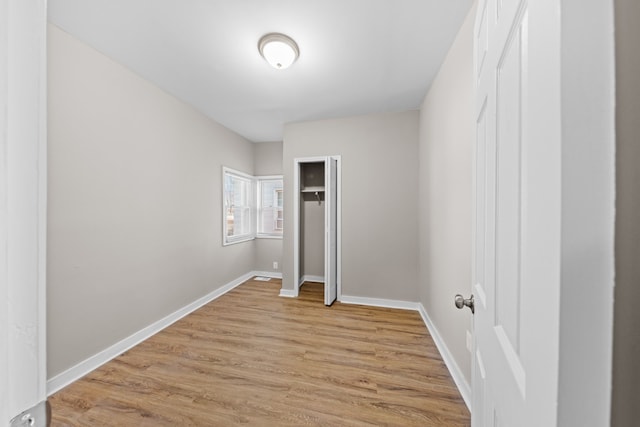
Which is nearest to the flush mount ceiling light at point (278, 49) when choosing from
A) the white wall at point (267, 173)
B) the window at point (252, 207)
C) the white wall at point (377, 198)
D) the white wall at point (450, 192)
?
the white wall at point (450, 192)

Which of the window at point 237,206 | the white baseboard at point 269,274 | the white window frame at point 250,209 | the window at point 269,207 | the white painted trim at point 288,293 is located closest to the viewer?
the white painted trim at point 288,293

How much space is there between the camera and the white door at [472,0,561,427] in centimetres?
34

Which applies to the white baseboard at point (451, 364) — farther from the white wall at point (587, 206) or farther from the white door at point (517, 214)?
the white wall at point (587, 206)

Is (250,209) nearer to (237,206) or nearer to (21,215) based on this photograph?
(237,206)

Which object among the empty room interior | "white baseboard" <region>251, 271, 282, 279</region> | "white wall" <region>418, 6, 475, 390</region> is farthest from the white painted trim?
"white wall" <region>418, 6, 475, 390</region>

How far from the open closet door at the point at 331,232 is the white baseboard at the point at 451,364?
121 centimetres

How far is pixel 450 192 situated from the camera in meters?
2.04

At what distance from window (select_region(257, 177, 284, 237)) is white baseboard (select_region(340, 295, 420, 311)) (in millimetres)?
1998

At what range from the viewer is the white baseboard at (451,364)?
66.5 inches

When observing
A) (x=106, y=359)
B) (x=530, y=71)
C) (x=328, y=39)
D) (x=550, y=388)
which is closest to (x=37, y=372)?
(x=550, y=388)

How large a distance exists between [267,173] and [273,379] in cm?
354

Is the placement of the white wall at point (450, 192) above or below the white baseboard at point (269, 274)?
above

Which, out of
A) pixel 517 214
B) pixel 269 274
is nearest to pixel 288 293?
pixel 269 274

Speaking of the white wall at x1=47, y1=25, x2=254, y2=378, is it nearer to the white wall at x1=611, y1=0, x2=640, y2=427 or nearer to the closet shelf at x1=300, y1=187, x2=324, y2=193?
the closet shelf at x1=300, y1=187, x2=324, y2=193
